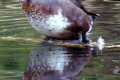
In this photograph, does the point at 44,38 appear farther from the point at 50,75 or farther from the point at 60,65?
the point at 50,75

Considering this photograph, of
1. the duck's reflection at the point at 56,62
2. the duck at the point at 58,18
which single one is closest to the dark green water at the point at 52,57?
the duck's reflection at the point at 56,62

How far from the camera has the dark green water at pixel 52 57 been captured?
14.2ft

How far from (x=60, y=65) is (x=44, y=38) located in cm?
196

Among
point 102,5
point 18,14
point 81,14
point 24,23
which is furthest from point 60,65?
point 102,5

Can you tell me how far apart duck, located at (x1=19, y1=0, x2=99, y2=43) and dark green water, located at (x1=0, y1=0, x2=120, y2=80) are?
258 millimetres

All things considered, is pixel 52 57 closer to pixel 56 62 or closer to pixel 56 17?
pixel 56 62

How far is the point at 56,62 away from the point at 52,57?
275 millimetres

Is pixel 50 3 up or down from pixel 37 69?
up

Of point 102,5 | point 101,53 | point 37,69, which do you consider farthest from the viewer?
point 102,5

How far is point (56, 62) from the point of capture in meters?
4.87

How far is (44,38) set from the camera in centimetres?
666

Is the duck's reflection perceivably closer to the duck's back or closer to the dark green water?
the dark green water

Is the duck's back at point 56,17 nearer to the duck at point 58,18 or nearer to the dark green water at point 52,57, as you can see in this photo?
the duck at point 58,18

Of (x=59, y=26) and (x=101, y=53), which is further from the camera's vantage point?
(x=59, y=26)
